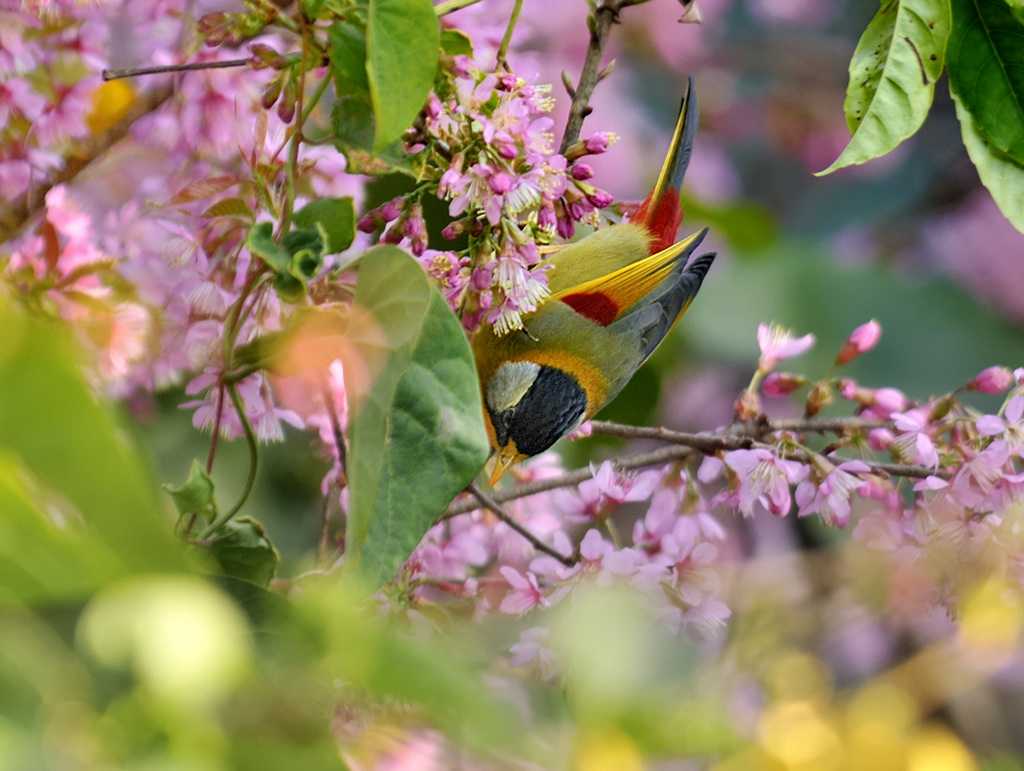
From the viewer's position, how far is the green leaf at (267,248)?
0.39m

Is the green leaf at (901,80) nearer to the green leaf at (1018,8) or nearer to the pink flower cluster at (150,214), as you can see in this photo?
the green leaf at (1018,8)

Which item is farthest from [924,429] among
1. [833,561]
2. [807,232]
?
[807,232]

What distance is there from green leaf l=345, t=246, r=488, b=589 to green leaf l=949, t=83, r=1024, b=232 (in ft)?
1.16

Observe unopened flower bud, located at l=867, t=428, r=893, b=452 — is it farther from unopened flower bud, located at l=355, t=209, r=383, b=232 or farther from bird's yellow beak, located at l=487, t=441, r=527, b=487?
unopened flower bud, located at l=355, t=209, r=383, b=232

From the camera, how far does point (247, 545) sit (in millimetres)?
461

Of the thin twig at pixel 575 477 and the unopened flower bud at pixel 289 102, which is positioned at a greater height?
the unopened flower bud at pixel 289 102

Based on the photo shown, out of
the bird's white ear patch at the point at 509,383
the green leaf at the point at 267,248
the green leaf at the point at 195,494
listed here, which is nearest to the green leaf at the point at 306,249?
the green leaf at the point at 267,248

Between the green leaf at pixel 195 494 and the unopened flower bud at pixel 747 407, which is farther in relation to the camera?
the unopened flower bud at pixel 747 407

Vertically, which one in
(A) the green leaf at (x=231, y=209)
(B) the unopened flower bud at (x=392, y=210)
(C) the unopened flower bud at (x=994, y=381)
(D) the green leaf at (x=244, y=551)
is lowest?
(C) the unopened flower bud at (x=994, y=381)

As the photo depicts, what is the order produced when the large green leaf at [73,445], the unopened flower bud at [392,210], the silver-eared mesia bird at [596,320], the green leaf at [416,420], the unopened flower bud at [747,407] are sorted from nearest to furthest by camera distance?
1. the large green leaf at [73,445]
2. the green leaf at [416,420]
3. the unopened flower bud at [392,210]
4. the unopened flower bud at [747,407]
5. the silver-eared mesia bird at [596,320]

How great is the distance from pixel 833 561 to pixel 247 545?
41cm

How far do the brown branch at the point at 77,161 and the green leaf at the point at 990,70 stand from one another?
56cm

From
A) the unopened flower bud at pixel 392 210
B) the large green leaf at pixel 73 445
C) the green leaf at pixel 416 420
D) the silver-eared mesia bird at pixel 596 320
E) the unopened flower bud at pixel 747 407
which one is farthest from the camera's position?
the silver-eared mesia bird at pixel 596 320

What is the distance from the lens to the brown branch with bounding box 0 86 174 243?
2.09 ft
